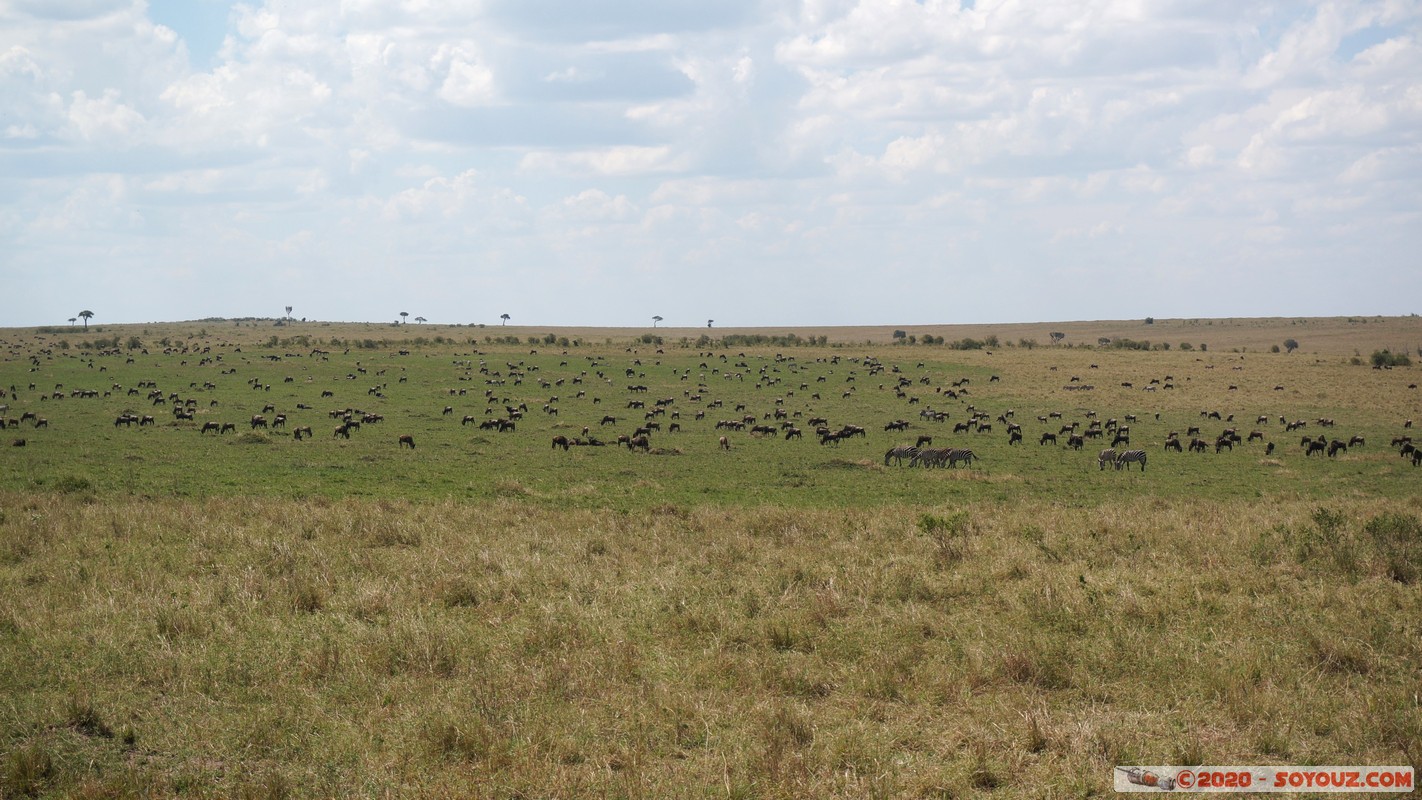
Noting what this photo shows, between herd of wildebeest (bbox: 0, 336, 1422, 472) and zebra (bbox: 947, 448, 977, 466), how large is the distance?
5cm

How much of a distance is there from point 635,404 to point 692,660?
1787 inches

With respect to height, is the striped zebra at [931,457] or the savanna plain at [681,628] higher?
the savanna plain at [681,628]

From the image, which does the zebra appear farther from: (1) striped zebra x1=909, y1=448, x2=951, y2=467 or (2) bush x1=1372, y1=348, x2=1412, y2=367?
(2) bush x1=1372, y1=348, x2=1412, y2=367

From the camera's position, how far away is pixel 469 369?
71.9 metres

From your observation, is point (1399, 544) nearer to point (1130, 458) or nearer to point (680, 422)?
point (1130, 458)

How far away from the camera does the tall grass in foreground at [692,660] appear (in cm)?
774

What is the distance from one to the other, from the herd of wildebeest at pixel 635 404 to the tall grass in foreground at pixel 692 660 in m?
21.8

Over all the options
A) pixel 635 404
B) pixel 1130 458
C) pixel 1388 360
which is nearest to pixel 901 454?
pixel 1130 458

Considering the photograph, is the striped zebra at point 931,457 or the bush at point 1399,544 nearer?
the bush at point 1399,544

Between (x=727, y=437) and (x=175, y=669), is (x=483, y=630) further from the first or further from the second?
(x=727, y=437)

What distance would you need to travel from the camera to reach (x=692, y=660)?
410 inches

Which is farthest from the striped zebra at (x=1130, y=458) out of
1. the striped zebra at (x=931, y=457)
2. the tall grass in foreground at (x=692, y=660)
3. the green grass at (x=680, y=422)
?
the tall grass in foreground at (x=692, y=660)

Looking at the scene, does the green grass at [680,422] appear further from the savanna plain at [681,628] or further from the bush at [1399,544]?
the bush at [1399,544]

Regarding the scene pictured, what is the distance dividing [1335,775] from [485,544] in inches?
496
